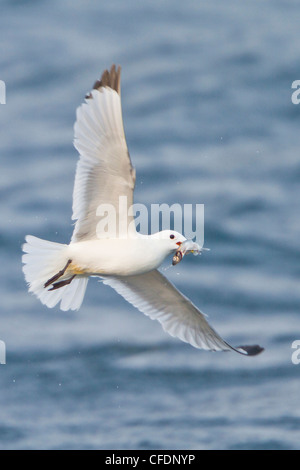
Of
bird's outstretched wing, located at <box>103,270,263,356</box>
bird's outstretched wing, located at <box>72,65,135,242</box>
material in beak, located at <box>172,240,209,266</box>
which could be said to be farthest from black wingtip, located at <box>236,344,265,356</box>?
bird's outstretched wing, located at <box>72,65,135,242</box>

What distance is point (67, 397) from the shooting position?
36.8 ft

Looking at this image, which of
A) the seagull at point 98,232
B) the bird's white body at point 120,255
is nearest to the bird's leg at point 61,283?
the seagull at point 98,232

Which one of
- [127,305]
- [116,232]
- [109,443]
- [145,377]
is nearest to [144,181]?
[127,305]

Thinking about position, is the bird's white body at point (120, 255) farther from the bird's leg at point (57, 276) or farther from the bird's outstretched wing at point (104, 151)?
the bird's outstretched wing at point (104, 151)

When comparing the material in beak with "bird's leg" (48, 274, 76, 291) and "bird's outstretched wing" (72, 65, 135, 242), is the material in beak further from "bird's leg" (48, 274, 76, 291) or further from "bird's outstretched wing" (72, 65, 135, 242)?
"bird's leg" (48, 274, 76, 291)

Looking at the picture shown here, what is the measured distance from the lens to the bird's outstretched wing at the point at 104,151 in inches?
253

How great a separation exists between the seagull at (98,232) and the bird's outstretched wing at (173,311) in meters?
0.19

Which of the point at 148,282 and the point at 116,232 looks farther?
the point at 148,282

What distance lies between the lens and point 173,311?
768 cm

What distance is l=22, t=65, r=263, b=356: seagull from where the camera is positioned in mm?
6434

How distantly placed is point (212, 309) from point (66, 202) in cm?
258
